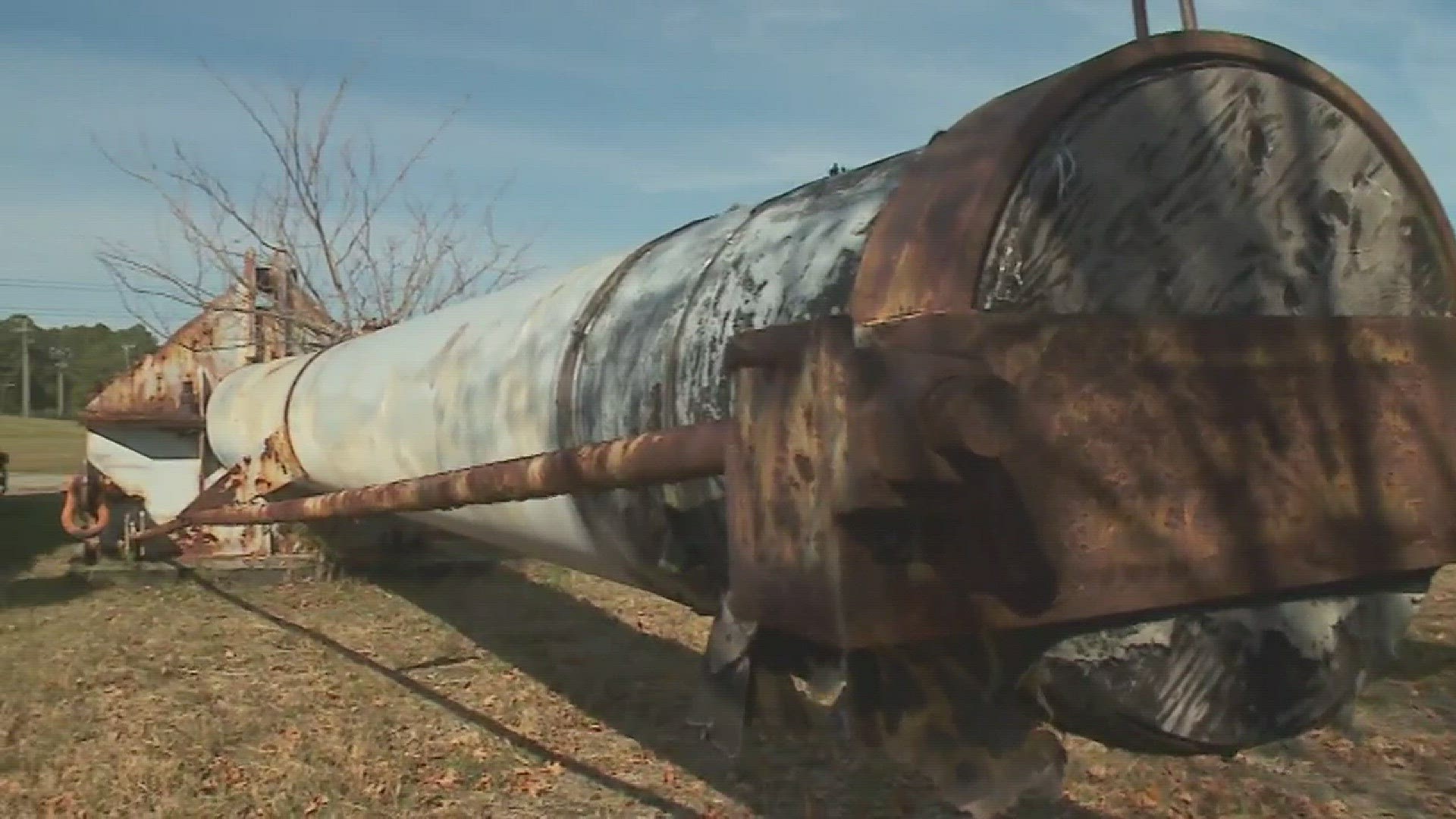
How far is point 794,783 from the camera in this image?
14.7 ft

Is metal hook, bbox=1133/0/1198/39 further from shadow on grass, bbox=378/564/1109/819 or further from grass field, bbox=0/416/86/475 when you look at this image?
grass field, bbox=0/416/86/475

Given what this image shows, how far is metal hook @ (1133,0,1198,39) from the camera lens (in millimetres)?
1431

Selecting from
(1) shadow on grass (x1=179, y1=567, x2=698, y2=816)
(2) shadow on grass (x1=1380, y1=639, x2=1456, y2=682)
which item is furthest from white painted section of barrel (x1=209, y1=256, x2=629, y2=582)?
(2) shadow on grass (x1=1380, y1=639, x2=1456, y2=682)

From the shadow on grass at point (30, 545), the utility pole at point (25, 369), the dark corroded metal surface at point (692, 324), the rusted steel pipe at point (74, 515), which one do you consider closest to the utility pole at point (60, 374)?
the utility pole at point (25, 369)

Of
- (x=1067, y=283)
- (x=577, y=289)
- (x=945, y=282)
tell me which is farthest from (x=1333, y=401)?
(x=577, y=289)

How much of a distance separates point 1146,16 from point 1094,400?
65 cm

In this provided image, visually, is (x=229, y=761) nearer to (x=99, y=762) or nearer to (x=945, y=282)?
(x=99, y=762)

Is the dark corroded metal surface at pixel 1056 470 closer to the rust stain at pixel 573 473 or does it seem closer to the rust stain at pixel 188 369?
the rust stain at pixel 573 473

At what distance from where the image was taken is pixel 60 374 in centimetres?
8725

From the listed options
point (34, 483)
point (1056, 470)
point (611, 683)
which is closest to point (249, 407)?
point (611, 683)

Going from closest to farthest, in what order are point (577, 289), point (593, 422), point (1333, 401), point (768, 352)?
1. point (768, 352)
2. point (1333, 401)
3. point (593, 422)
4. point (577, 289)

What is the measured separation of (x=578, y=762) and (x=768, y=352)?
3976 millimetres

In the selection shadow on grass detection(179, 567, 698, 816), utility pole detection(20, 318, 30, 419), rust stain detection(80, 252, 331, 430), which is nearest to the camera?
shadow on grass detection(179, 567, 698, 816)

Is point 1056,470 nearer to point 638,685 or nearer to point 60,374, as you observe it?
point 638,685
